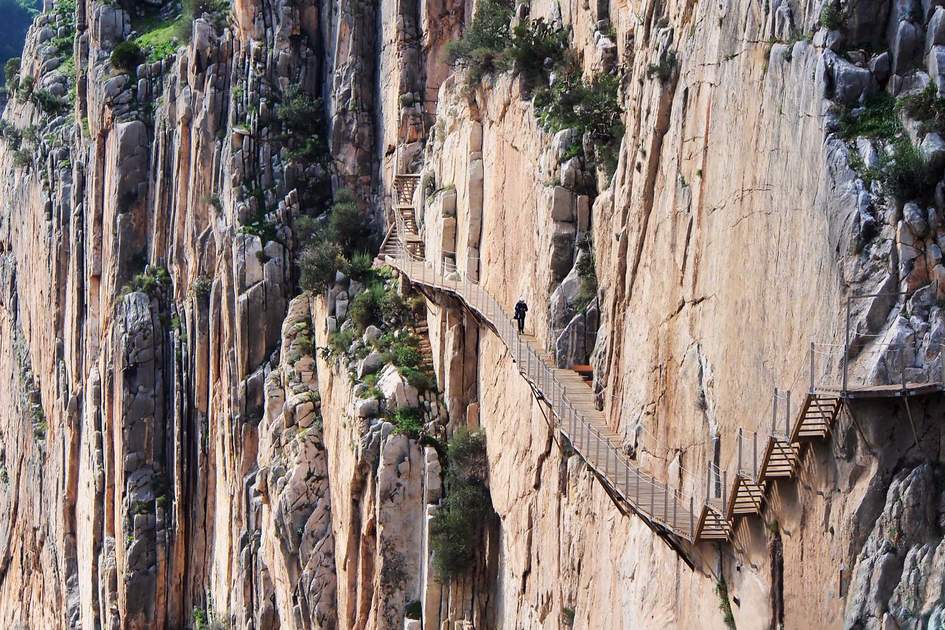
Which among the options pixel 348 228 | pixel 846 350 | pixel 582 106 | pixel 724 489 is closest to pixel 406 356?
pixel 348 228

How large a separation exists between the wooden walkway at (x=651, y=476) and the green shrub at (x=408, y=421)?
386 cm

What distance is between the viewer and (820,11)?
20.0m

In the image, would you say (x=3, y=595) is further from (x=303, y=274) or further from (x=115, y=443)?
→ (x=303, y=274)

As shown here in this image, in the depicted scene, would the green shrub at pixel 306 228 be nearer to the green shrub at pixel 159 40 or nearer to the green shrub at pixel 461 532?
the green shrub at pixel 159 40

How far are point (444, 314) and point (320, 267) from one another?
945 centimetres

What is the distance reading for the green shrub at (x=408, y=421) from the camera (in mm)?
39188

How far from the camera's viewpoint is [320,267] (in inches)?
1898

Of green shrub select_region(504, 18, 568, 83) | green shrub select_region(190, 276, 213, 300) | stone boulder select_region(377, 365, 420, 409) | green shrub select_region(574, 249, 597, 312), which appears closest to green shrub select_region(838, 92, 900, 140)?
green shrub select_region(574, 249, 597, 312)

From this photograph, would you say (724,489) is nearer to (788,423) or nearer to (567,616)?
(788,423)

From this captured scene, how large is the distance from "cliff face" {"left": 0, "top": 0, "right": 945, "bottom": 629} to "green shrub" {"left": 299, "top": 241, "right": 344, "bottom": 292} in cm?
81

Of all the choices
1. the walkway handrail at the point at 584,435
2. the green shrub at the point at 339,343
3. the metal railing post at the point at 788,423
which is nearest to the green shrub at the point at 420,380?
the walkway handrail at the point at 584,435

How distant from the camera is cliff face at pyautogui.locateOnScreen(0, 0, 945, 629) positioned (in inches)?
738

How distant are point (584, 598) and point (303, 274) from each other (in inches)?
923

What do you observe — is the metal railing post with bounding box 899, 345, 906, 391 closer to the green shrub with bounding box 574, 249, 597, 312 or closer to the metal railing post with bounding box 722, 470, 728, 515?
the metal railing post with bounding box 722, 470, 728, 515
